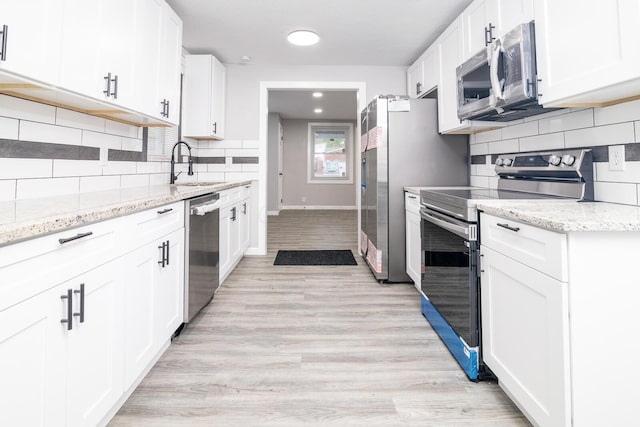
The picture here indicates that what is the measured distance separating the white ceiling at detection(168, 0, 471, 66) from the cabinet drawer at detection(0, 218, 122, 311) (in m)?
2.19

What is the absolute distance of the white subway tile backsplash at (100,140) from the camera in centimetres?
190

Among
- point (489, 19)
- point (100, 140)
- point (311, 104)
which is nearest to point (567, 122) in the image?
point (489, 19)

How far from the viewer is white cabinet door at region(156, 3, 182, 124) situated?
222cm

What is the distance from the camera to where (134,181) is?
2.46 meters

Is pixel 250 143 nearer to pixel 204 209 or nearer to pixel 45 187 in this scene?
pixel 204 209

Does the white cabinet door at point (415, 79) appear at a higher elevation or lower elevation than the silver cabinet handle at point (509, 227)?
higher

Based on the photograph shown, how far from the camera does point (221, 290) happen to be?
273 cm

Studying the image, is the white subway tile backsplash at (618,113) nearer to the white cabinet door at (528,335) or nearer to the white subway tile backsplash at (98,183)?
the white cabinet door at (528,335)

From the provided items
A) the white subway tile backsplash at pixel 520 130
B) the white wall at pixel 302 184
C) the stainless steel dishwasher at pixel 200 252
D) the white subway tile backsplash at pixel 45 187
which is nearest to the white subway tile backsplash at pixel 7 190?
the white subway tile backsplash at pixel 45 187

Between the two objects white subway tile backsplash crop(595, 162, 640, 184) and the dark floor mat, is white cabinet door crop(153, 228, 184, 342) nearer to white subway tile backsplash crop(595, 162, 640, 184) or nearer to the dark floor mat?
the dark floor mat

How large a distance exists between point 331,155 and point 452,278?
740cm

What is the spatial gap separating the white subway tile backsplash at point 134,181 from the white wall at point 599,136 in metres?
2.75

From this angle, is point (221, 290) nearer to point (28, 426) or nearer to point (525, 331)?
point (28, 426)

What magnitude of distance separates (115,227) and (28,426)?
620mm
